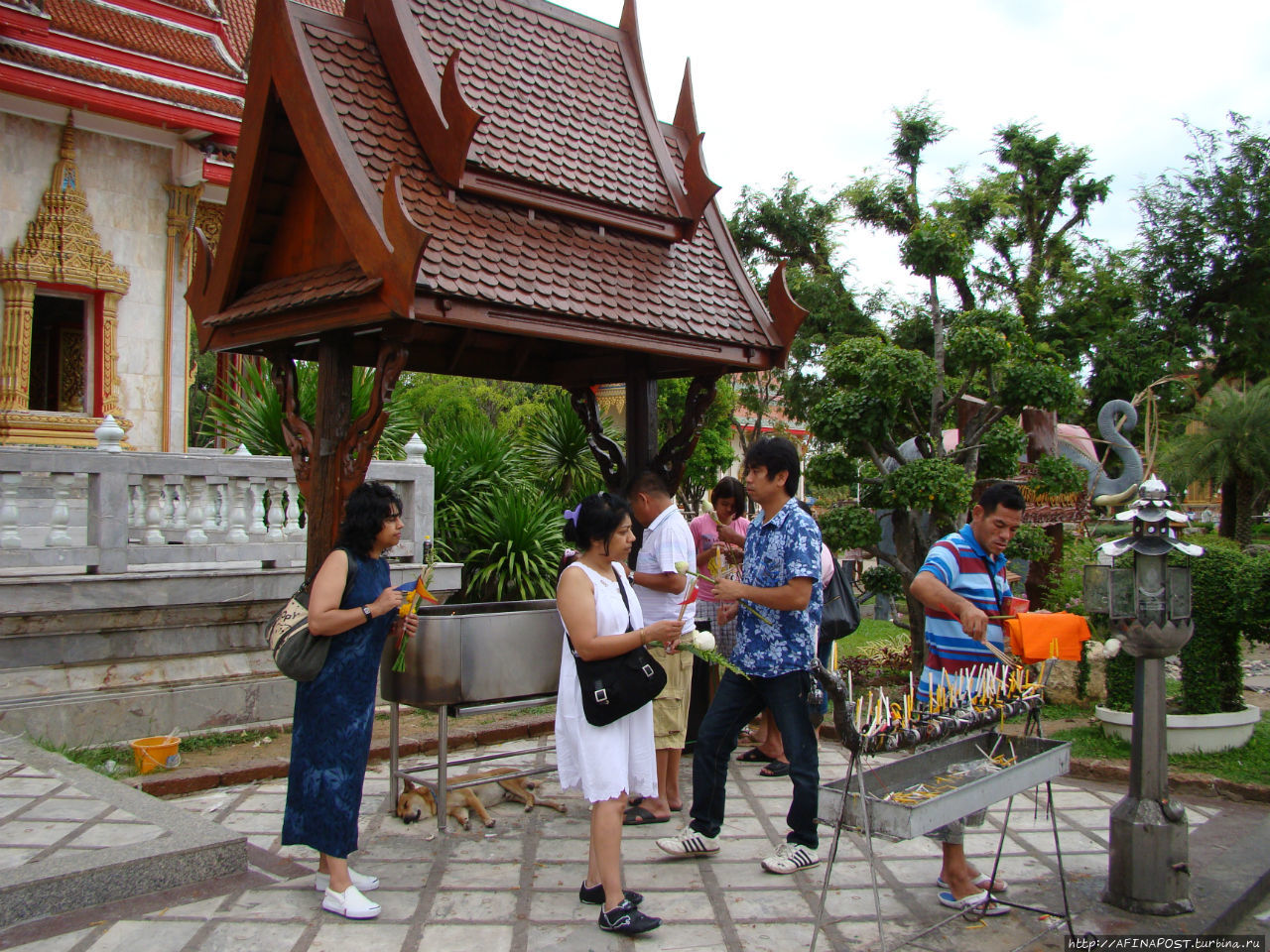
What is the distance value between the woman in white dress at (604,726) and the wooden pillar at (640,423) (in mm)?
1964

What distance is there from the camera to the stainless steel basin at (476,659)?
5043 mm

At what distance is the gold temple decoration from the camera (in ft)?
38.1

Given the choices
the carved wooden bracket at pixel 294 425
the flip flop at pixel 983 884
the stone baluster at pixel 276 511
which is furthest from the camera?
the stone baluster at pixel 276 511

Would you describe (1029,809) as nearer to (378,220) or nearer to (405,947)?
(405,947)

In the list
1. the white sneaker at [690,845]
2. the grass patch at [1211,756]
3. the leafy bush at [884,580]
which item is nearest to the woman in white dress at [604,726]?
the white sneaker at [690,845]

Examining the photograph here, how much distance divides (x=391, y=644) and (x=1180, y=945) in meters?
3.83

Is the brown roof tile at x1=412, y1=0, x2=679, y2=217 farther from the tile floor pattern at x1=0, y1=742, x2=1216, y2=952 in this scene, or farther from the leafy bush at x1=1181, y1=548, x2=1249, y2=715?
the leafy bush at x1=1181, y1=548, x2=1249, y2=715

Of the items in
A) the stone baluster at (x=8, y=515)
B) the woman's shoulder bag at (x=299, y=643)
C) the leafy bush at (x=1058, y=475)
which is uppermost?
the leafy bush at (x=1058, y=475)

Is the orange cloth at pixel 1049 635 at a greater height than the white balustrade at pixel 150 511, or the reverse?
the white balustrade at pixel 150 511

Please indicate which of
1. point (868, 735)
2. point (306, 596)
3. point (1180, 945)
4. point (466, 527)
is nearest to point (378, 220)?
point (306, 596)

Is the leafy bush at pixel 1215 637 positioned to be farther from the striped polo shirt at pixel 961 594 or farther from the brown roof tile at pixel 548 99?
the brown roof tile at pixel 548 99

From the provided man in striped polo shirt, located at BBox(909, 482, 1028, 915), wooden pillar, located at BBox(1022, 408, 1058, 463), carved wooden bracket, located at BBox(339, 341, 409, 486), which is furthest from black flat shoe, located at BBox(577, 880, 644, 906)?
wooden pillar, located at BBox(1022, 408, 1058, 463)

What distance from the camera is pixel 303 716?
413 cm

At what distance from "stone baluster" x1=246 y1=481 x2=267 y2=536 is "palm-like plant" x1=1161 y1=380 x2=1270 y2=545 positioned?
21.8 m
